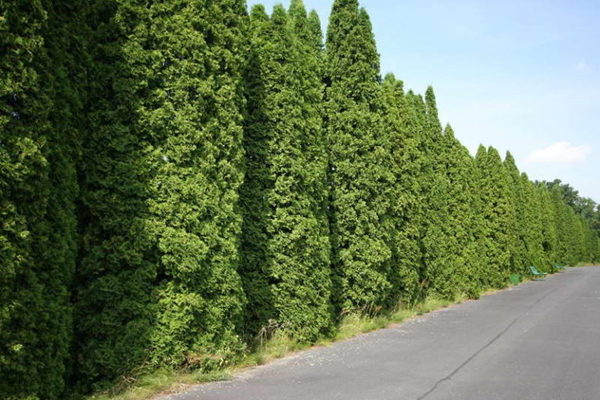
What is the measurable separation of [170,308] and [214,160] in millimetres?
2213

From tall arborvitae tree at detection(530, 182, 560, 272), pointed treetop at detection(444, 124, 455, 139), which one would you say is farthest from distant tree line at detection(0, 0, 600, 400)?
tall arborvitae tree at detection(530, 182, 560, 272)

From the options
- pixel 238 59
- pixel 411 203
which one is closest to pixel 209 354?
pixel 238 59

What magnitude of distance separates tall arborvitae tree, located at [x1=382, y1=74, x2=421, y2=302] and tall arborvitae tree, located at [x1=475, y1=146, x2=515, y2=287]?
799 centimetres

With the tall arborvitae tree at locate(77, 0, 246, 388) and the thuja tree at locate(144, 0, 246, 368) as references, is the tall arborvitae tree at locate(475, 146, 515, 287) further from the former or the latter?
the tall arborvitae tree at locate(77, 0, 246, 388)

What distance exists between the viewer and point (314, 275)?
9.59 metres

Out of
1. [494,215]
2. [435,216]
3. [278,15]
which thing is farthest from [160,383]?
[494,215]

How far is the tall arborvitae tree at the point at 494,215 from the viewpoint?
2269cm

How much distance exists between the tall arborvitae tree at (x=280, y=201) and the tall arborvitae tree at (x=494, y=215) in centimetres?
1469

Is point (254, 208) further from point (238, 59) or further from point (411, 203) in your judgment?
point (411, 203)

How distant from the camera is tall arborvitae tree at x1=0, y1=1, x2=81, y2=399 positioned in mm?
4480

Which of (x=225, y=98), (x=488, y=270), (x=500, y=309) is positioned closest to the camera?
(x=225, y=98)

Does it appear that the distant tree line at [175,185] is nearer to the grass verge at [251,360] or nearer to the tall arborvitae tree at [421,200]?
the grass verge at [251,360]

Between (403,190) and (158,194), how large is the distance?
9.89m

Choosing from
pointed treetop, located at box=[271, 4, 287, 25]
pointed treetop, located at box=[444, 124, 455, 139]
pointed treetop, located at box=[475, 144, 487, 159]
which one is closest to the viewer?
pointed treetop, located at box=[271, 4, 287, 25]
